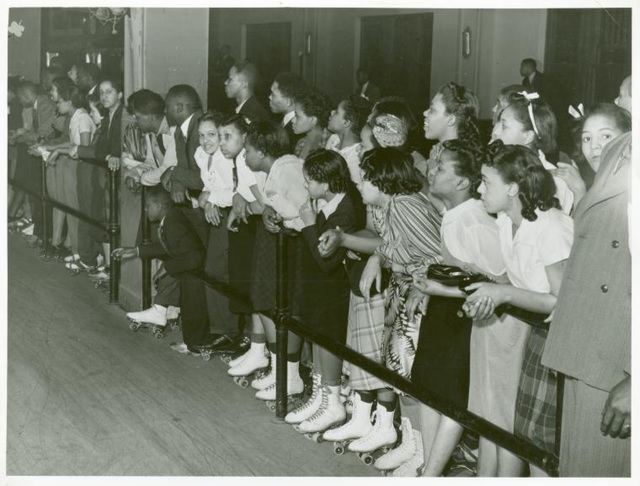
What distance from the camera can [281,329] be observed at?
133 inches

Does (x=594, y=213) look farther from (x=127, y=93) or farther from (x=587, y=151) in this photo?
(x=127, y=93)

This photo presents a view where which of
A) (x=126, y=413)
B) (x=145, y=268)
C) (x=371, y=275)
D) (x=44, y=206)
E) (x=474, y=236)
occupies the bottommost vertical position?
(x=126, y=413)

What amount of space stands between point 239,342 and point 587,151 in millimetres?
1985

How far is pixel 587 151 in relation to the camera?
2.68 metres

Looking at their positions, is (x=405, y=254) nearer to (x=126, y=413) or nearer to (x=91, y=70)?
(x=126, y=413)

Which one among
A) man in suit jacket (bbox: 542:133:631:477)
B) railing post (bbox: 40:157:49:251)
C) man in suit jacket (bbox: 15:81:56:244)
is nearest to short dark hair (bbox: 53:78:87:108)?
man in suit jacket (bbox: 15:81:56:244)

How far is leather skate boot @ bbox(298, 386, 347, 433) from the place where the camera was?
10.7 feet

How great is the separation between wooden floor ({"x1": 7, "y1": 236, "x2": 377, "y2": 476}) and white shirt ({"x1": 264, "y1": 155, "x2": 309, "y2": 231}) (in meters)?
0.72

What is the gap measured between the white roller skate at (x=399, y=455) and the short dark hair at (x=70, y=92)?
338cm

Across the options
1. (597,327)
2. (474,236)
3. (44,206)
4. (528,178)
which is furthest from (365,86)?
(597,327)

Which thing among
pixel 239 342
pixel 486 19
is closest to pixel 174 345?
pixel 239 342

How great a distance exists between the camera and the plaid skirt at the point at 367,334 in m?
3.15

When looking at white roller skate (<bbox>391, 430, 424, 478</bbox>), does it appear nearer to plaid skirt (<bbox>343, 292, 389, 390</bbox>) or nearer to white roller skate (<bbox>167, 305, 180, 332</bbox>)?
plaid skirt (<bbox>343, 292, 389, 390</bbox>)

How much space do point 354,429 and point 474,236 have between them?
0.86 meters
